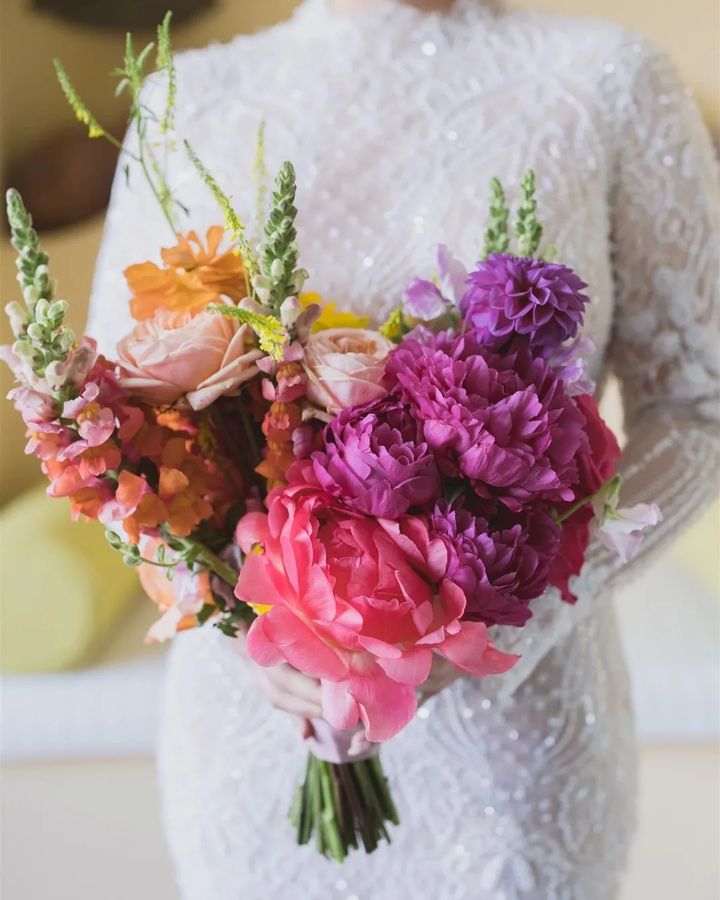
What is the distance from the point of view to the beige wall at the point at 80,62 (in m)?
1.76

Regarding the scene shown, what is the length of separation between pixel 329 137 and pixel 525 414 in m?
0.50

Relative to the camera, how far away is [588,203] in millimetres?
798

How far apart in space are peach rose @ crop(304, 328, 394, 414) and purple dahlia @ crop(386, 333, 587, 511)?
0.02 metres

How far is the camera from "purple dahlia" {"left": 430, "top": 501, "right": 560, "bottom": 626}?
44 centimetres

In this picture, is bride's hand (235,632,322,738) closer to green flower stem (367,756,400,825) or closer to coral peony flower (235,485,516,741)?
green flower stem (367,756,400,825)

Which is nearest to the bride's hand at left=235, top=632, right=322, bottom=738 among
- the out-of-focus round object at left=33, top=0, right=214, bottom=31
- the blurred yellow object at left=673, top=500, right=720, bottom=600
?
the blurred yellow object at left=673, top=500, right=720, bottom=600

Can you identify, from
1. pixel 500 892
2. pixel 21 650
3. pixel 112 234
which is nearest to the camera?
pixel 500 892

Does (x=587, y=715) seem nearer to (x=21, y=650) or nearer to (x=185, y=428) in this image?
(x=185, y=428)

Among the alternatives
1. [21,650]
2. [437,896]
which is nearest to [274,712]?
[437,896]

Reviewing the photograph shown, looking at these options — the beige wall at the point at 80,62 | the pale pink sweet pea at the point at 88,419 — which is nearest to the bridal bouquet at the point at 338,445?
the pale pink sweet pea at the point at 88,419

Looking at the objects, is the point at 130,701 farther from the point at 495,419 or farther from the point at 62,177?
the point at 495,419

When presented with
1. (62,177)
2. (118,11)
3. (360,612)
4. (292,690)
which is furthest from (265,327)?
(118,11)

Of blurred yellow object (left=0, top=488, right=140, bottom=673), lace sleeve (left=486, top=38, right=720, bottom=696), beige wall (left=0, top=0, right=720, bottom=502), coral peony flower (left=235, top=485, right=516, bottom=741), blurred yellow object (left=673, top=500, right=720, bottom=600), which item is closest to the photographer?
coral peony flower (left=235, top=485, right=516, bottom=741)

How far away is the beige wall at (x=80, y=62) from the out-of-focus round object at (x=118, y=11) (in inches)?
0.9
